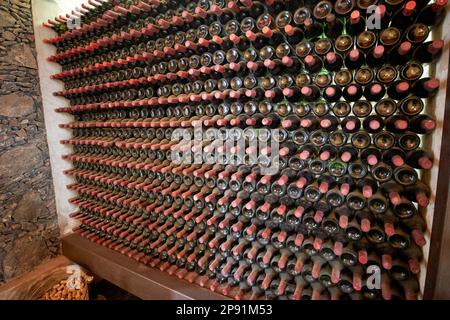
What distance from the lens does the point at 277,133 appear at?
1082mm

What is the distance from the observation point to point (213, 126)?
125cm

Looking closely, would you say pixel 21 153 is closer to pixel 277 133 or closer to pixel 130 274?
pixel 130 274

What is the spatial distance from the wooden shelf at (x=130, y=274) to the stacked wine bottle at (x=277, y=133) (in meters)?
0.07

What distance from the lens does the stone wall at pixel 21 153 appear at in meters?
1.70

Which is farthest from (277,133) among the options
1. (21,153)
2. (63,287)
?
(63,287)

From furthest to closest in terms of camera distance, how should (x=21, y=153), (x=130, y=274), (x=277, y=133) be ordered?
1. (x=21, y=153)
2. (x=130, y=274)
3. (x=277, y=133)

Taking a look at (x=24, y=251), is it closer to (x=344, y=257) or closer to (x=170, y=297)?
(x=170, y=297)

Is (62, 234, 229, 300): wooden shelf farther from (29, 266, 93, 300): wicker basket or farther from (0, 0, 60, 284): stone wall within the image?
(0, 0, 60, 284): stone wall

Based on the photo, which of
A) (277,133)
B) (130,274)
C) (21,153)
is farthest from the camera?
(21,153)

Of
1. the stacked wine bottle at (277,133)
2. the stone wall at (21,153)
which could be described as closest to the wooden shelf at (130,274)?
the stacked wine bottle at (277,133)

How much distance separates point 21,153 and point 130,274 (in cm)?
138

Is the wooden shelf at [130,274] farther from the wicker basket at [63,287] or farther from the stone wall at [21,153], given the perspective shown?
the stone wall at [21,153]

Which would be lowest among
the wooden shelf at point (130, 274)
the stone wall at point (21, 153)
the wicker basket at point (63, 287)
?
the wicker basket at point (63, 287)
